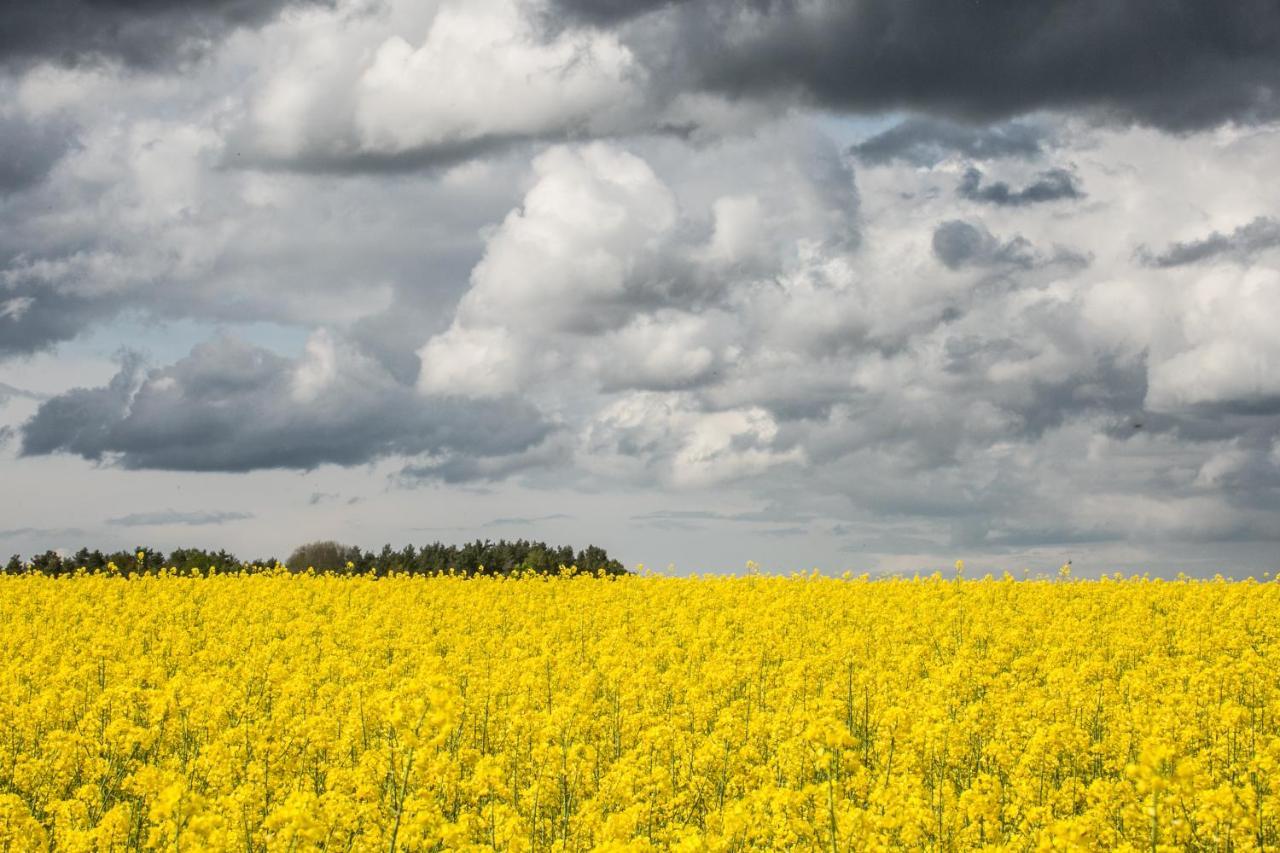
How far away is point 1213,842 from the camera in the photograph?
26.7 feet

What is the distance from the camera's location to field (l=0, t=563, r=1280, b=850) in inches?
292

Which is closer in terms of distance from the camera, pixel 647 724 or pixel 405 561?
pixel 647 724

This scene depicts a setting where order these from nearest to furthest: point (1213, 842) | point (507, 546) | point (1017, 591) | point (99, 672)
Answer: point (1213, 842), point (99, 672), point (1017, 591), point (507, 546)

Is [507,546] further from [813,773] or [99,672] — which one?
[813,773]

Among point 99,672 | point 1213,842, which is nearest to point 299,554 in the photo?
point 99,672

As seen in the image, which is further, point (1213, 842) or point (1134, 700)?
point (1134, 700)

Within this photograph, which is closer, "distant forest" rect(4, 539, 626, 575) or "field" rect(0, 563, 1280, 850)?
"field" rect(0, 563, 1280, 850)

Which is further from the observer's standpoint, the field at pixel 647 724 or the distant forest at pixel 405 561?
the distant forest at pixel 405 561

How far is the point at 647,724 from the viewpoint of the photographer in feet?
37.1

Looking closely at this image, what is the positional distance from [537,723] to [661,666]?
6.04 meters

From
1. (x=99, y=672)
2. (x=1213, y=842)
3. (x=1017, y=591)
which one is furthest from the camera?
(x=1017, y=591)

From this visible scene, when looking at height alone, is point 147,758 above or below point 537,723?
below

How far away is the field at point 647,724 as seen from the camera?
7.43 meters

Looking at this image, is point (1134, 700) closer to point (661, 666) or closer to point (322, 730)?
point (661, 666)
